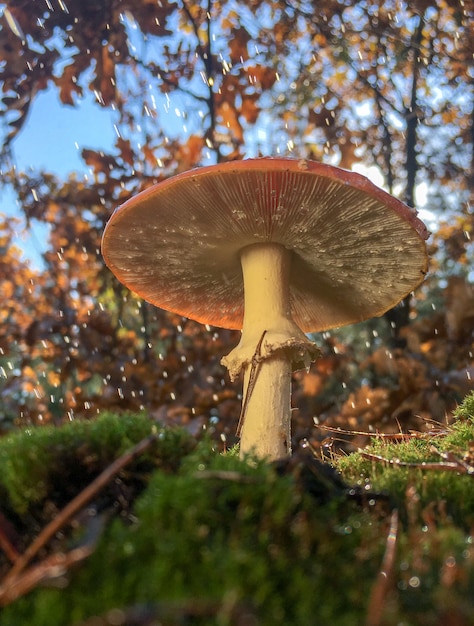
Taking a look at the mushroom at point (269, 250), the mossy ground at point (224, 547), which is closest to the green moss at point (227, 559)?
the mossy ground at point (224, 547)

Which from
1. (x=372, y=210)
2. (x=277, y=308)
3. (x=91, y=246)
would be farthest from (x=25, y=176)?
(x=372, y=210)

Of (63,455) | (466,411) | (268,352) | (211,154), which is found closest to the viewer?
(63,455)

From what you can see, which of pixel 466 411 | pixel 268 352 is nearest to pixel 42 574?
pixel 268 352

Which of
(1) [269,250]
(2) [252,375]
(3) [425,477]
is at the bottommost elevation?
(3) [425,477]

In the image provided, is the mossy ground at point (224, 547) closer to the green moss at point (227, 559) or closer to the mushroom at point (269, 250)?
the green moss at point (227, 559)

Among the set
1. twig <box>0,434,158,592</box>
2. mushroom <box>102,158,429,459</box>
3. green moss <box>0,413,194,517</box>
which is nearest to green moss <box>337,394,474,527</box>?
mushroom <box>102,158,429,459</box>

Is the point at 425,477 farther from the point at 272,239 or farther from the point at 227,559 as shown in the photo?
the point at 272,239
